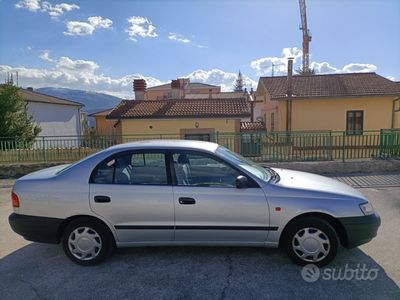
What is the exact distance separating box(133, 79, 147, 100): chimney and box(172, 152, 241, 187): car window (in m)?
15.9

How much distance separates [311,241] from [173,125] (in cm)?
1184

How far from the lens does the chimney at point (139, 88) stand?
18531 mm

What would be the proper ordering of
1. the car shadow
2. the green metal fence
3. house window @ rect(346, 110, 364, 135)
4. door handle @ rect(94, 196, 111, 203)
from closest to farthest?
1. the car shadow
2. door handle @ rect(94, 196, 111, 203)
3. the green metal fence
4. house window @ rect(346, 110, 364, 135)

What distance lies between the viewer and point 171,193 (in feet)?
10.7

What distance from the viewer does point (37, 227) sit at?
11.1 feet

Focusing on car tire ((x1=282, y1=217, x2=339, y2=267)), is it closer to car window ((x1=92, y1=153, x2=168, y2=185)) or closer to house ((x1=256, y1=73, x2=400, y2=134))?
A: car window ((x1=92, y1=153, x2=168, y2=185))

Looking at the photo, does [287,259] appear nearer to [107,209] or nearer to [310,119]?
[107,209]

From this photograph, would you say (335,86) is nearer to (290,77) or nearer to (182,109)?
(290,77)

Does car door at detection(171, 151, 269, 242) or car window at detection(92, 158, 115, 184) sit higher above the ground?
car window at detection(92, 158, 115, 184)

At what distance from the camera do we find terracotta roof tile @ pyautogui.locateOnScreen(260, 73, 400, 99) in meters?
17.5

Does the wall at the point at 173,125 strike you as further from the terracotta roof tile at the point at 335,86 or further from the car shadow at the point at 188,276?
the car shadow at the point at 188,276

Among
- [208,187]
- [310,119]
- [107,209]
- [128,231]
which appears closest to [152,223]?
[128,231]
